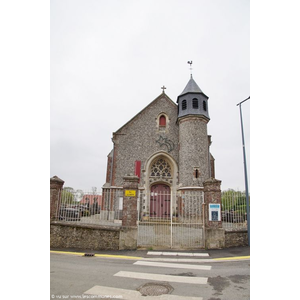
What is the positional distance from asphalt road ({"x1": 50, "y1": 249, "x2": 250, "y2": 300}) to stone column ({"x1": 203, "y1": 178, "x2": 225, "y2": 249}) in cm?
119

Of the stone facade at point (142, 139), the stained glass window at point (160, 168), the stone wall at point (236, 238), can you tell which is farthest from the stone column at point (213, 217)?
the stained glass window at point (160, 168)

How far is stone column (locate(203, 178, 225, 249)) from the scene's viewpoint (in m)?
8.91

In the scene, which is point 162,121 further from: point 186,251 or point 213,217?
point 186,251

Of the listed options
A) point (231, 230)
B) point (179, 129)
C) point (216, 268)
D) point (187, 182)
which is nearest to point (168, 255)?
point (216, 268)

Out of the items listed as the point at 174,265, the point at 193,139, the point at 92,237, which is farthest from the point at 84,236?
the point at 193,139

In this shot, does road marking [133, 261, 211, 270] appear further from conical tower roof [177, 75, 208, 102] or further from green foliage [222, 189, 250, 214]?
conical tower roof [177, 75, 208, 102]

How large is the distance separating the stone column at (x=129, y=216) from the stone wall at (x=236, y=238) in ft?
11.9

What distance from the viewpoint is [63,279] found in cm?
483

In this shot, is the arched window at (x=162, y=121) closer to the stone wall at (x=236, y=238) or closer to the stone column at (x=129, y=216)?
the stone column at (x=129, y=216)

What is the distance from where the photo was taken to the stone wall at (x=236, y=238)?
9.09m

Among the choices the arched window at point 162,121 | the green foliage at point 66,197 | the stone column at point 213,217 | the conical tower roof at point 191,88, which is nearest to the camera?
the stone column at point 213,217

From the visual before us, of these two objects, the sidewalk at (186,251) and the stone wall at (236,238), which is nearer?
the sidewalk at (186,251)

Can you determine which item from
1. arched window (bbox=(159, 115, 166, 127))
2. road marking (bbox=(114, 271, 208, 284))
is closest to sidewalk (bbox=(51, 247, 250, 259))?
road marking (bbox=(114, 271, 208, 284))

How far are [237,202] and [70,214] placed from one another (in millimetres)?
7184
